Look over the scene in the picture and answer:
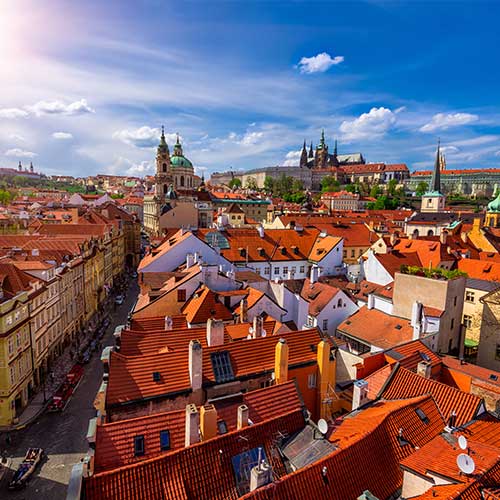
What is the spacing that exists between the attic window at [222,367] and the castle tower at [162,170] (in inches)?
3344

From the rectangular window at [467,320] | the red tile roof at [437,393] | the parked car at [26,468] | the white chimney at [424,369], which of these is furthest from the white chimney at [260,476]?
the rectangular window at [467,320]

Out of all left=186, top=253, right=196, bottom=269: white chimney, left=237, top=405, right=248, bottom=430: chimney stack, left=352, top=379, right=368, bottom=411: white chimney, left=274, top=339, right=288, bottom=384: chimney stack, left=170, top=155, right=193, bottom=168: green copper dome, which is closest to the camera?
left=237, top=405, right=248, bottom=430: chimney stack

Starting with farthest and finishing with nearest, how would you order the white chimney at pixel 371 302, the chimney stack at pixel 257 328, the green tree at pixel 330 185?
the green tree at pixel 330 185 → the white chimney at pixel 371 302 → the chimney stack at pixel 257 328

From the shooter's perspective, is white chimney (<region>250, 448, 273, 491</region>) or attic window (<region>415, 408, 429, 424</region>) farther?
attic window (<region>415, 408, 429, 424</region>)

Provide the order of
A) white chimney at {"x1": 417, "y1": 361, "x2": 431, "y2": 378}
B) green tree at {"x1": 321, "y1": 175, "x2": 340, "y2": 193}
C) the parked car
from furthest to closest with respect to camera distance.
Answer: green tree at {"x1": 321, "y1": 175, "x2": 340, "y2": 193}, white chimney at {"x1": 417, "y1": 361, "x2": 431, "y2": 378}, the parked car

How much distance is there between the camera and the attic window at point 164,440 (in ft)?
45.8

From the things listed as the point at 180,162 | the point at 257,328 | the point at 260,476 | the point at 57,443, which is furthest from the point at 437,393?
the point at 180,162

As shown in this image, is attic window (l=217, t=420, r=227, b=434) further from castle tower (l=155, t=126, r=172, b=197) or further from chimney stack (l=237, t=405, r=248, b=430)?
castle tower (l=155, t=126, r=172, b=197)

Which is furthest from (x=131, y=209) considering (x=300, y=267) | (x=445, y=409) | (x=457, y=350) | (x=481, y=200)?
(x=481, y=200)

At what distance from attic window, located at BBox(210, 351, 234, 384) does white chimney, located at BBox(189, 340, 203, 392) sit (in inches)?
41.7

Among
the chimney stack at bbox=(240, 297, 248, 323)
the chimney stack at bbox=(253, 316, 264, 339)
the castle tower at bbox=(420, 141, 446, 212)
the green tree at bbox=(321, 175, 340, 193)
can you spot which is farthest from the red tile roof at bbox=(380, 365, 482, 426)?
the green tree at bbox=(321, 175, 340, 193)

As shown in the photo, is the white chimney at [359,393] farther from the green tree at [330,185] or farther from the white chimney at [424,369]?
the green tree at [330,185]

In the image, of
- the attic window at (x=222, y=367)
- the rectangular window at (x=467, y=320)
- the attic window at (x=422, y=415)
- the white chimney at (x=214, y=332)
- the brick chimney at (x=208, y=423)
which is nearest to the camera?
the brick chimney at (x=208, y=423)

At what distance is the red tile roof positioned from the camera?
A: 1703 cm
